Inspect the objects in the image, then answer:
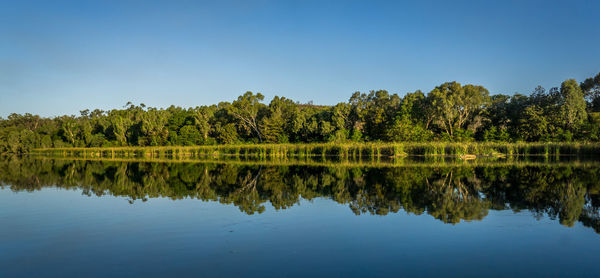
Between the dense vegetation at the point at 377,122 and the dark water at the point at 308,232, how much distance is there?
37.0 metres

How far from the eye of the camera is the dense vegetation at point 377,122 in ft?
150

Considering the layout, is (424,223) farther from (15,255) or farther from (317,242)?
(15,255)

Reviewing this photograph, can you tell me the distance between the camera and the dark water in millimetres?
5227

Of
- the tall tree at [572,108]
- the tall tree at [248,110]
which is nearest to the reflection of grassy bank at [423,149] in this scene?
the tall tree at [572,108]

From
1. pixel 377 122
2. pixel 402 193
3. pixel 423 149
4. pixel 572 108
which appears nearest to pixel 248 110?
pixel 377 122

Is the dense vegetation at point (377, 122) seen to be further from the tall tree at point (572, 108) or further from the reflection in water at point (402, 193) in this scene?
the reflection in water at point (402, 193)

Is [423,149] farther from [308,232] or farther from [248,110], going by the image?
[308,232]

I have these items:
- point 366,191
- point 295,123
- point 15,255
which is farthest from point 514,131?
point 15,255

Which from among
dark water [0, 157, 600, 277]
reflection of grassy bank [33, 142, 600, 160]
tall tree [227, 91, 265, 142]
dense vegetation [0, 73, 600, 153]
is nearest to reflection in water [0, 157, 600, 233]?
dark water [0, 157, 600, 277]

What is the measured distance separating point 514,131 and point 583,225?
45.5 metres

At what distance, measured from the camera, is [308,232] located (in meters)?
7.23

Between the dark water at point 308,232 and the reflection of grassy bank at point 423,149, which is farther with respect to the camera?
the reflection of grassy bank at point 423,149

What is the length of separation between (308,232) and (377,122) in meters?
47.1

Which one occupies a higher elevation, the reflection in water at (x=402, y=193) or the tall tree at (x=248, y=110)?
the tall tree at (x=248, y=110)
